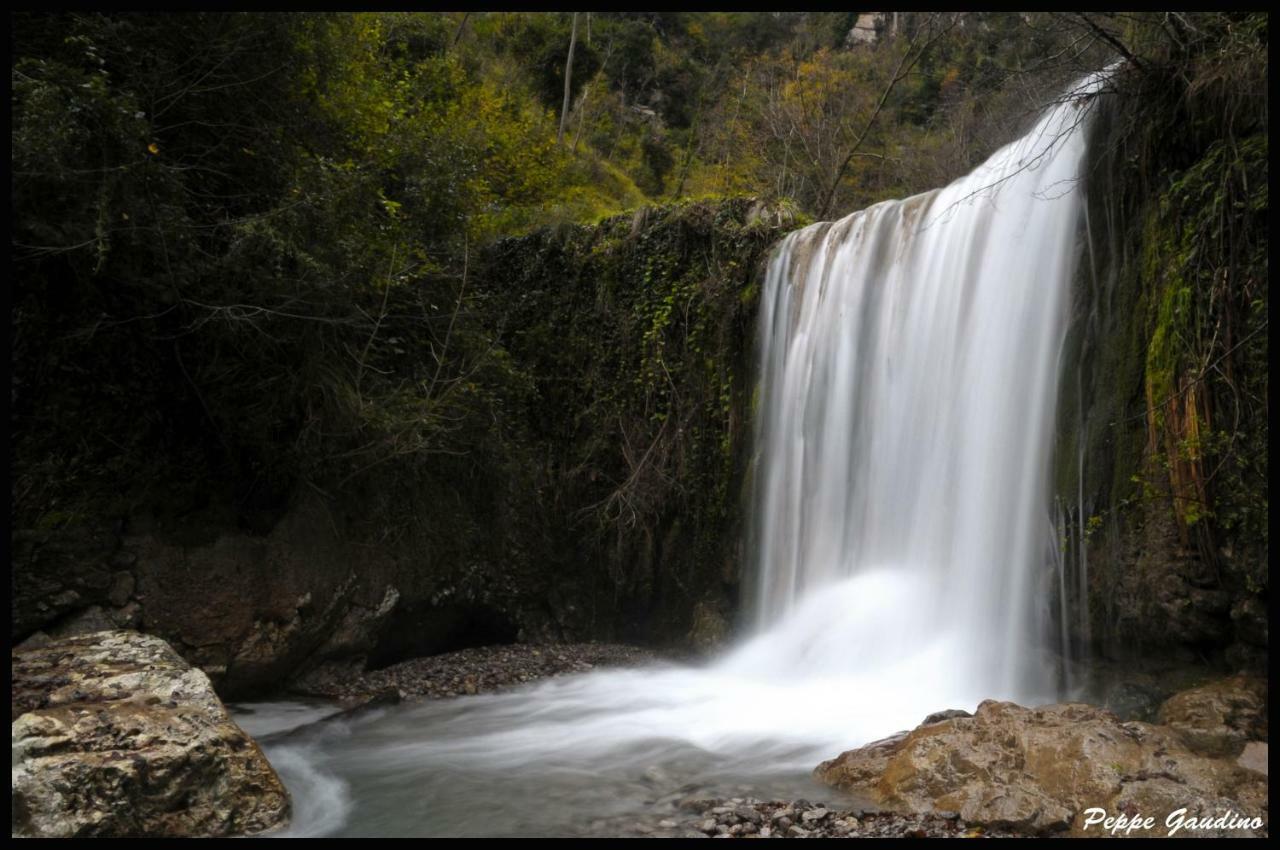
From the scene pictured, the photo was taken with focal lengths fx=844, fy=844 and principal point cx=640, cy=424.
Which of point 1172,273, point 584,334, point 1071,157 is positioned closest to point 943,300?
point 1071,157

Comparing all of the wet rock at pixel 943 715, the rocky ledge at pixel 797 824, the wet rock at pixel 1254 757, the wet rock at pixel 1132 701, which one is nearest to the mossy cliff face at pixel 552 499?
the wet rock at pixel 943 715

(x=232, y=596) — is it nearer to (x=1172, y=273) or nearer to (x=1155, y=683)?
(x=1155, y=683)

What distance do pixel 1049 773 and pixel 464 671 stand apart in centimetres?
598

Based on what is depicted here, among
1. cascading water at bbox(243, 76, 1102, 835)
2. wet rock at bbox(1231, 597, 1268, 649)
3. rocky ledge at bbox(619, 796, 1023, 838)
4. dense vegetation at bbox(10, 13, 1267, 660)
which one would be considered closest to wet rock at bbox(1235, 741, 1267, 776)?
wet rock at bbox(1231, 597, 1268, 649)

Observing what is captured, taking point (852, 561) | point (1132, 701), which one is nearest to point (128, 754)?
point (1132, 701)

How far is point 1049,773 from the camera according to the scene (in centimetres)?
438

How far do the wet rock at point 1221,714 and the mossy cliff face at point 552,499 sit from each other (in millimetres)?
4878

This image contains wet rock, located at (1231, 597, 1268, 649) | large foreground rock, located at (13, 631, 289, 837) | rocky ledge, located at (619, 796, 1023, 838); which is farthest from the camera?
wet rock, located at (1231, 597, 1268, 649)

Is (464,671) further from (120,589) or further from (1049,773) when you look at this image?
(1049,773)

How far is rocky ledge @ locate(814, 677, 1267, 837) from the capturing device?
4.00m

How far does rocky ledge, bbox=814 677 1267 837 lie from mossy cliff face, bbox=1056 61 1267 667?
1.99 ft

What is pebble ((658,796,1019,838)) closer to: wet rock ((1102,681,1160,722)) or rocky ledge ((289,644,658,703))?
wet rock ((1102,681,1160,722))

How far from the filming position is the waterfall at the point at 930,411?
6.70 m

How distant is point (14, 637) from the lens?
254 inches
